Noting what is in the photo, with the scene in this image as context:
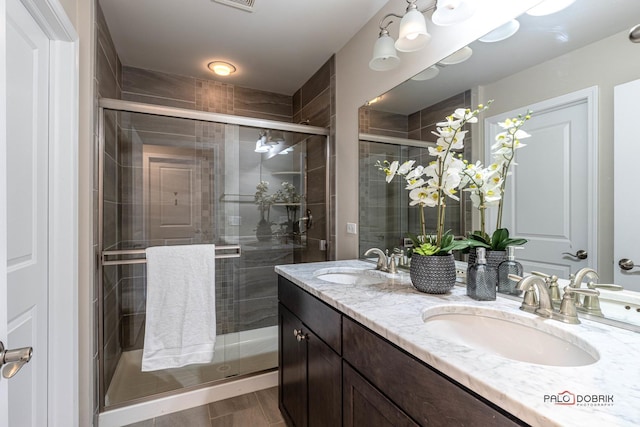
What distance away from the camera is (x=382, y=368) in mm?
837

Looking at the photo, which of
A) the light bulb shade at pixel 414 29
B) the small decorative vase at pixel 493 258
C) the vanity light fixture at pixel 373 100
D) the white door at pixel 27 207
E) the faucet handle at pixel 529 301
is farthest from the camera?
the vanity light fixture at pixel 373 100

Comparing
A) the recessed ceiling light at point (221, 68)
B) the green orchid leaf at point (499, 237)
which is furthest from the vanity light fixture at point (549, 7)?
the recessed ceiling light at point (221, 68)

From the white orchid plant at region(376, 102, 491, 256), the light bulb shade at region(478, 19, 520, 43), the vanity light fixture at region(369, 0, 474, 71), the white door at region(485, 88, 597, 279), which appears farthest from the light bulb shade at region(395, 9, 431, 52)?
the white door at region(485, 88, 597, 279)

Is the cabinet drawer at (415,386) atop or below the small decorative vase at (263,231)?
below

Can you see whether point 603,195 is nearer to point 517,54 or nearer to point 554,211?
point 554,211

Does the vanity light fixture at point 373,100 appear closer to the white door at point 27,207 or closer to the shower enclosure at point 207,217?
the shower enclosure at point 207,217

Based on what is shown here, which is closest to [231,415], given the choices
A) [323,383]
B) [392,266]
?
[323,383]

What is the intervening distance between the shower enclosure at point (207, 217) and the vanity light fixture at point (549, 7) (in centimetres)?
148

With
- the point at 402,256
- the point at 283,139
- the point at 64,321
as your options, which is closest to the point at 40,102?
the point at 64,321

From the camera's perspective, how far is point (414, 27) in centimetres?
126

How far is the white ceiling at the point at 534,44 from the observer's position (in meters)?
0.86

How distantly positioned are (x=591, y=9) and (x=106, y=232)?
233 centimetres

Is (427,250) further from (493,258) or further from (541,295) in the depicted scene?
(541,295)

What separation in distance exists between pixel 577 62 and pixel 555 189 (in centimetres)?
40
